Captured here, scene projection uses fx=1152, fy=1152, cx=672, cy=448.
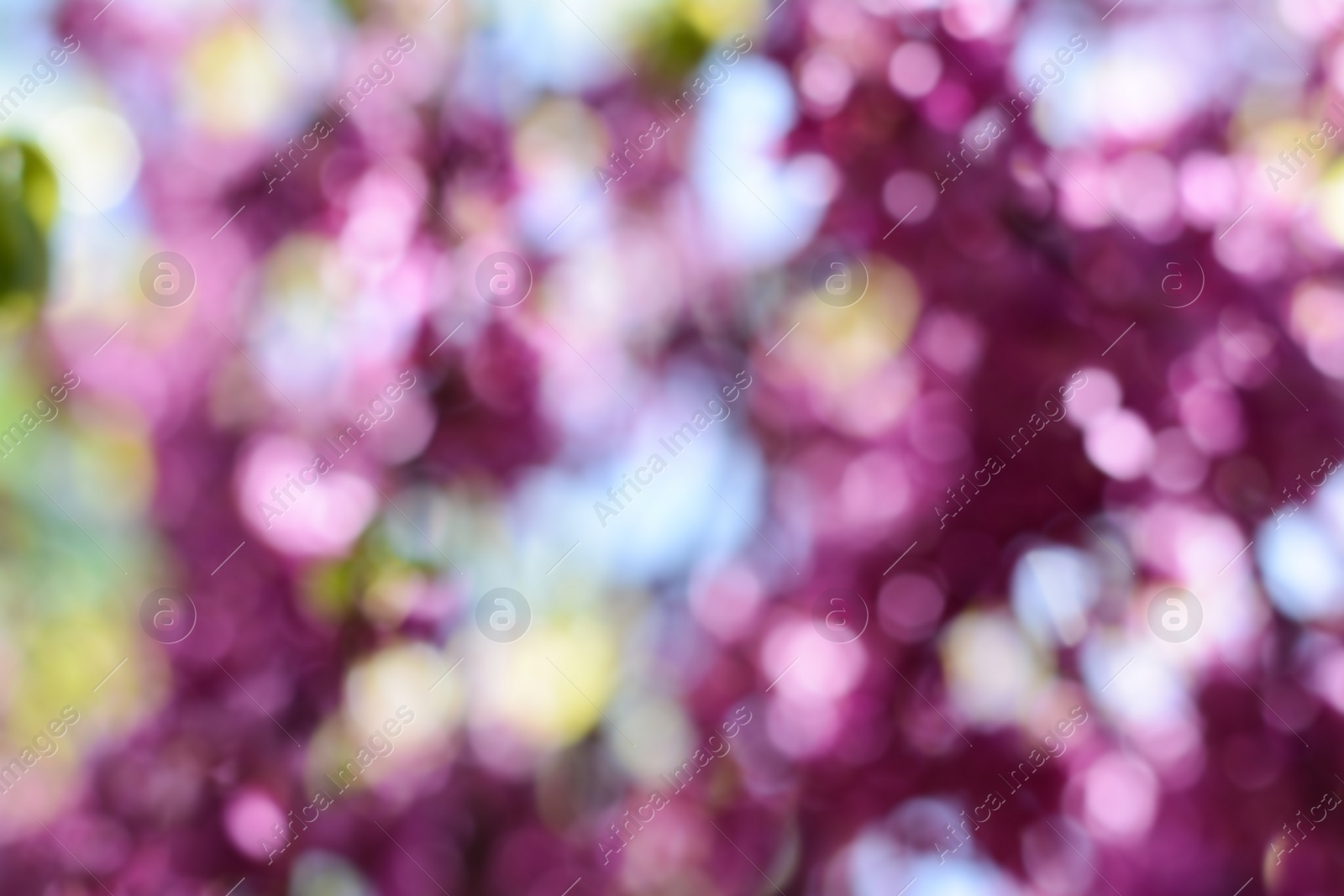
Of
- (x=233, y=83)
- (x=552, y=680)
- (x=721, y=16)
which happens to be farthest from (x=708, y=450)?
(x=233, y=83)

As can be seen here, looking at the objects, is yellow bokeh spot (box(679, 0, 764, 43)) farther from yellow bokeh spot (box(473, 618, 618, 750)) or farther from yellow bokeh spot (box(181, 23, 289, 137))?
yellow bokeh spot (box(473, 618, 618, 750))

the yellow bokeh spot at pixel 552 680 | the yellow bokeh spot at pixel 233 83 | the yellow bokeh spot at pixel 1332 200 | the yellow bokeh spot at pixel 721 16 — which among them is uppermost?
the yellow bokeh spot at pixel 233 83

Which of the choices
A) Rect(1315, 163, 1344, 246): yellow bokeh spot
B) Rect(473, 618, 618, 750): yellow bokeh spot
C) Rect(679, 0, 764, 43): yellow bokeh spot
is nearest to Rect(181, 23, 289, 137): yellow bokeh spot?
Rect(679, 0, 764, 43): yellow bokeh spot

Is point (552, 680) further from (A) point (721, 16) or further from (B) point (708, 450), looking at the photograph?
(A) point (721, 16)

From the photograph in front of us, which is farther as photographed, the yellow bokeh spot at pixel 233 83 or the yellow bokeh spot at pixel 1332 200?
the yellow bokeh spot at pixel 233 83

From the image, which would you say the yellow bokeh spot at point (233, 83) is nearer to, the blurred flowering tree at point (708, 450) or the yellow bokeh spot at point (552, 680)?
the blurred flowering tree at point (708, 450)

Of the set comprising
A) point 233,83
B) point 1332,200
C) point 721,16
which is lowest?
point 1332,200

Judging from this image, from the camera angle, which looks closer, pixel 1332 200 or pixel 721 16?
pixel 1332 200

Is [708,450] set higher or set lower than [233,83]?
lower

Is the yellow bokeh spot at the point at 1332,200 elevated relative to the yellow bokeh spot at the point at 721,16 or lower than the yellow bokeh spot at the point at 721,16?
lower

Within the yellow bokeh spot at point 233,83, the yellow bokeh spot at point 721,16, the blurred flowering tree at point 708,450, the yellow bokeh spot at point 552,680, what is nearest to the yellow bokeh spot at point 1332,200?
the blurred flowering tree at point 708,450

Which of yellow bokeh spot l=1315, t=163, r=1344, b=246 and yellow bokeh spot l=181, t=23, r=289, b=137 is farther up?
yellow bokeh spot l=181, t=23, r=289, b=137
